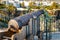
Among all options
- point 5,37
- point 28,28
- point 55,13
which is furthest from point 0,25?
point 55,13

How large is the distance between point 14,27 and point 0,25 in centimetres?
287

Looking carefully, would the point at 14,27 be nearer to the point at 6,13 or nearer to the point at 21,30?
the point at 21,30

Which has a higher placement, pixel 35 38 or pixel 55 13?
pixel 35 38

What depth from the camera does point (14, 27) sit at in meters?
4.19

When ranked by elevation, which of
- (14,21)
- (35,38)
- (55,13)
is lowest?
(55,13)

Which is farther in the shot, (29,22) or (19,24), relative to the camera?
(29,22)

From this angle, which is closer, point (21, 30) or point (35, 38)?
point (21, 30)

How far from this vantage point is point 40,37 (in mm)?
5621

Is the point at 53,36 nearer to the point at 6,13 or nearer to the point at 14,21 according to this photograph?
the point at 14,21

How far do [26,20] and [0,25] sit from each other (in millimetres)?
2181

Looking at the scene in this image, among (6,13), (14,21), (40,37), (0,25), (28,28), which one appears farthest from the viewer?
(6,13)

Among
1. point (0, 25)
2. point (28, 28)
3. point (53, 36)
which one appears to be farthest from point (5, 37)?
point (0, 25)

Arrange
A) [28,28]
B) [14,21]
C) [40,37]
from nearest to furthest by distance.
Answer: [14,21] < [28,28] < [40,37]

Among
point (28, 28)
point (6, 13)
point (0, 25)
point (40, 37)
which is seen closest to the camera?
point (28, 28)
